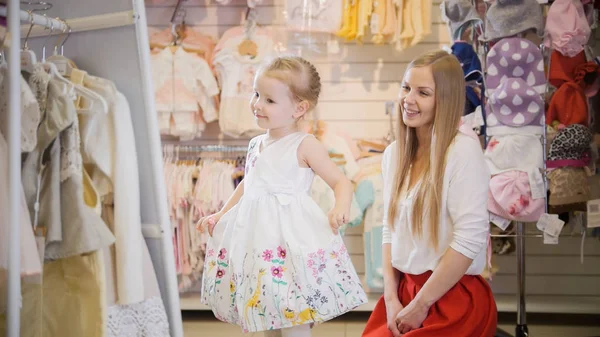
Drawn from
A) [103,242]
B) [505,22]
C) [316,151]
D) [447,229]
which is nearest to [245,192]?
[316,151]

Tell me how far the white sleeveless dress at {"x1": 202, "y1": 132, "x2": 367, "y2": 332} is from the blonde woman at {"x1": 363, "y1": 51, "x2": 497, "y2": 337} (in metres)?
0.17

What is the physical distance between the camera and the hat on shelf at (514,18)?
3.62m

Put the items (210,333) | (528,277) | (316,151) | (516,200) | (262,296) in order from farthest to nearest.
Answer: (528,277) → (210,333) → (516,200) → (316,151) → (262,296)

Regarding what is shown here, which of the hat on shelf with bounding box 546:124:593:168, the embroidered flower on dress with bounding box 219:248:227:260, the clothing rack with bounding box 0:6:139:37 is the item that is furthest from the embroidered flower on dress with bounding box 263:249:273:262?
the hat on shelf with bounding box 546:124:593:168

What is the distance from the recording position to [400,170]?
2191mm

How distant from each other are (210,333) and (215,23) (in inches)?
77.7

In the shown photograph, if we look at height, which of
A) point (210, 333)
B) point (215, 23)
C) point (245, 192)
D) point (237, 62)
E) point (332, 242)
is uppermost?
point (215, 23)

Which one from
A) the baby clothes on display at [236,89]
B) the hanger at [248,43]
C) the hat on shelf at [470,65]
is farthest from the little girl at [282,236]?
the hanger at [248,43]

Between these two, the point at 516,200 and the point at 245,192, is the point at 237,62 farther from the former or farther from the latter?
A: the point at 245,192

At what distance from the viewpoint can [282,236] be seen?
7.02ft

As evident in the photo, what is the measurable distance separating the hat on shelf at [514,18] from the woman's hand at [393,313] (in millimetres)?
1995

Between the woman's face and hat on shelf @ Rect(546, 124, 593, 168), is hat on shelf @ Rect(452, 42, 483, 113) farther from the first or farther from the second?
the woman's face

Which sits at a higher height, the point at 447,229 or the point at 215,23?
the point at 215,23

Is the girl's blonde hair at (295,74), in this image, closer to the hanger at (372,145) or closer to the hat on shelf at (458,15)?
the hat on shelf at (458,15)
